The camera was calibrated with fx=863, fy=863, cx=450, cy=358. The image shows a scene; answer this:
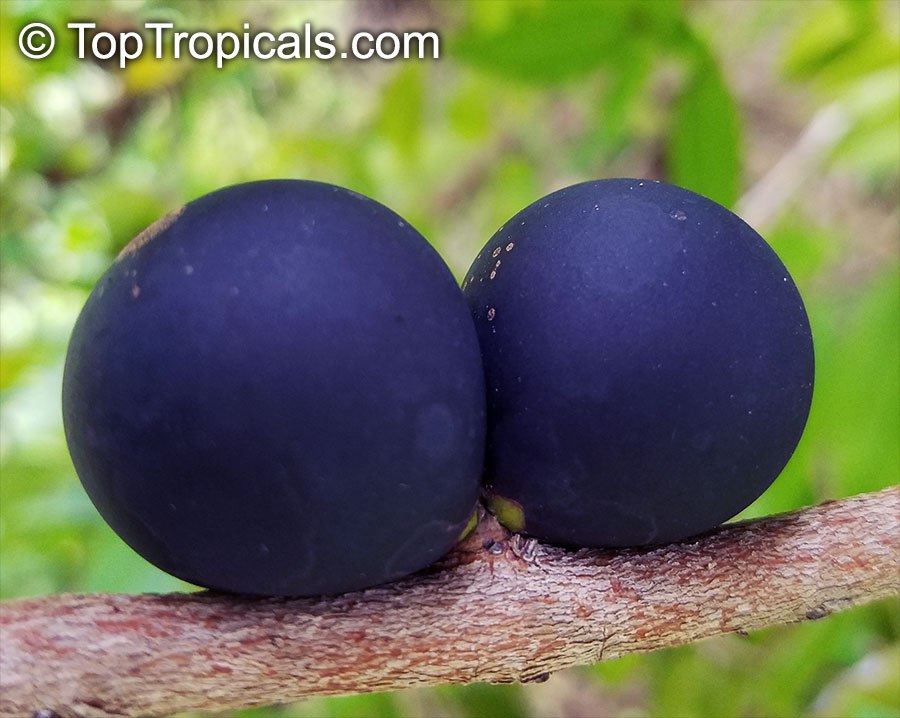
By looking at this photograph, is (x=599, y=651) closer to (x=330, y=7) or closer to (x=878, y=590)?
(x=878, y=590)

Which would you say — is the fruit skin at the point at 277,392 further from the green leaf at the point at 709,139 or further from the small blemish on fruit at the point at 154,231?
the green leaf at the point at 709,139

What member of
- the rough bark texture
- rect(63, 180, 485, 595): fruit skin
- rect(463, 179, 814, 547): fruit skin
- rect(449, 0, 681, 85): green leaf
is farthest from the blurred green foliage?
rect(63, 180, 485, 595): fruit skin

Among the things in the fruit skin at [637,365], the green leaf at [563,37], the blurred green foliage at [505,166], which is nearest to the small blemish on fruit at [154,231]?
the fruit skin at [637,365]

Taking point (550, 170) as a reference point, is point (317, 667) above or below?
below

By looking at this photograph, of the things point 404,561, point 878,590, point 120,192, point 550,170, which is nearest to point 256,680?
point 404,561

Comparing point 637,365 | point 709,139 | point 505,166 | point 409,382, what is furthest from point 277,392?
point 505,166

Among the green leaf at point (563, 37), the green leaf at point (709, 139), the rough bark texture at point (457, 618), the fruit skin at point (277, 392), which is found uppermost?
the green leaf at point (563, 37)

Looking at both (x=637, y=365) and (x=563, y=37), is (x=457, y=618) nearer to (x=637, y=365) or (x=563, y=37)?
(x=637, y=365)

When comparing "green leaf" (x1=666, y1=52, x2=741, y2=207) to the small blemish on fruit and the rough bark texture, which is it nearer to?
the rough bark texture
